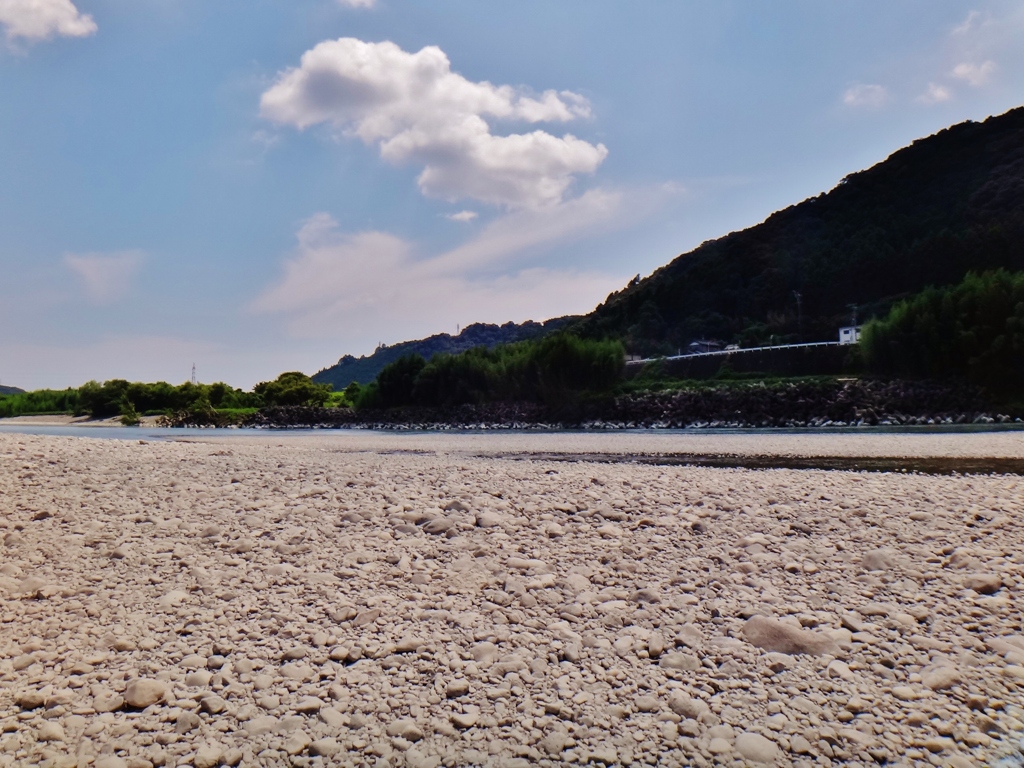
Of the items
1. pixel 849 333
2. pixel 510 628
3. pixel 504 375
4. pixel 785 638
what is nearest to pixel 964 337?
pixel 504 375

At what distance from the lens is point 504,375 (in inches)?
1460

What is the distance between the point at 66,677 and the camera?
3.13 meters

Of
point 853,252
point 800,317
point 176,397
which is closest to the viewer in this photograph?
Answer: point 176,397

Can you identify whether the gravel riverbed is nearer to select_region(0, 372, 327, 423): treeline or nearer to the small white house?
select_region(0, 372, 327, 423): treeline

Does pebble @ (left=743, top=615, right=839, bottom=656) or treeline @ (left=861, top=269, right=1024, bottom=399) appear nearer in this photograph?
pebble @ (left=743, top=615, right=839, bottom=656)

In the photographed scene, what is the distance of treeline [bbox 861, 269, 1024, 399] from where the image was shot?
23062 mm

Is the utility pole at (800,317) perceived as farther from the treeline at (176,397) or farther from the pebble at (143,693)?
the pebble at (143,693)

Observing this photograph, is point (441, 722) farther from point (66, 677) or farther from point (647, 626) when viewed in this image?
point (66, 677)

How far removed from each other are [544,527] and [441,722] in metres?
2.52

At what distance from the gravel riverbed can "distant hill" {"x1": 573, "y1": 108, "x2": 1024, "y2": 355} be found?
201 ft

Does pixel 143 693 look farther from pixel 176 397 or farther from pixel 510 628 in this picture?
pixel 176 397

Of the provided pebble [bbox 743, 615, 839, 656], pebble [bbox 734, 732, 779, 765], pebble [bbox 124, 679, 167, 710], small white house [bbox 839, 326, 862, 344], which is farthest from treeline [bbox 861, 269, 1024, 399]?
pebble [bbox 124, 679, 167, 710]

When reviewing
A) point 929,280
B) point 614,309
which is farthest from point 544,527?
point 614,309

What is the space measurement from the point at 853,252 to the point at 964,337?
173ft
